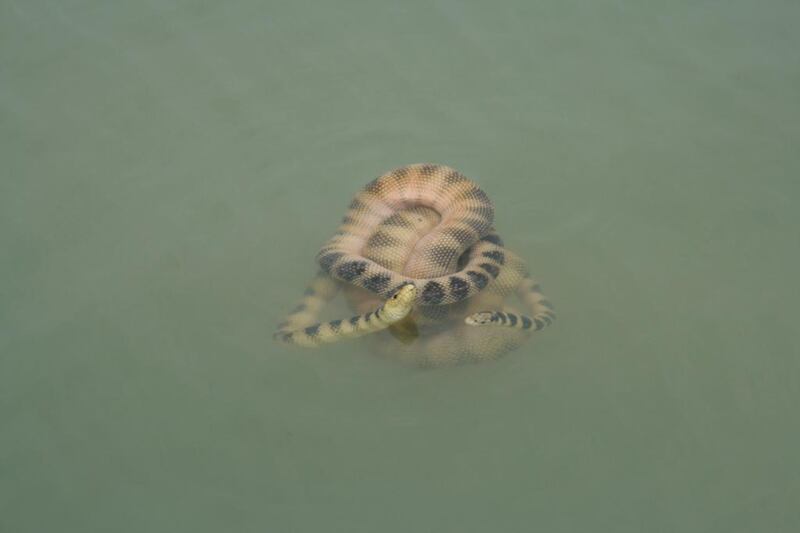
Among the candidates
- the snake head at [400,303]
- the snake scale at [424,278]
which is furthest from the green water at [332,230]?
the snake head at [400,303]

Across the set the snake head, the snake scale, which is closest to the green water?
the snake scale

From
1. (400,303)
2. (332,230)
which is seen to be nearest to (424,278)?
(400,303)

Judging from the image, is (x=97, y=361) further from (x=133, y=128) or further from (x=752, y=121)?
(x=752, y=121)

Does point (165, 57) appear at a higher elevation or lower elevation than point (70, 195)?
higher

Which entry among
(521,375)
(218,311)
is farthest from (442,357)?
(218,311)

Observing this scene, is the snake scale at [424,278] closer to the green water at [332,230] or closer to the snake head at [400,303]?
the snake head at [400,303]

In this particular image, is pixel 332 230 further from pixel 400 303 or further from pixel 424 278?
pixel 400 303
